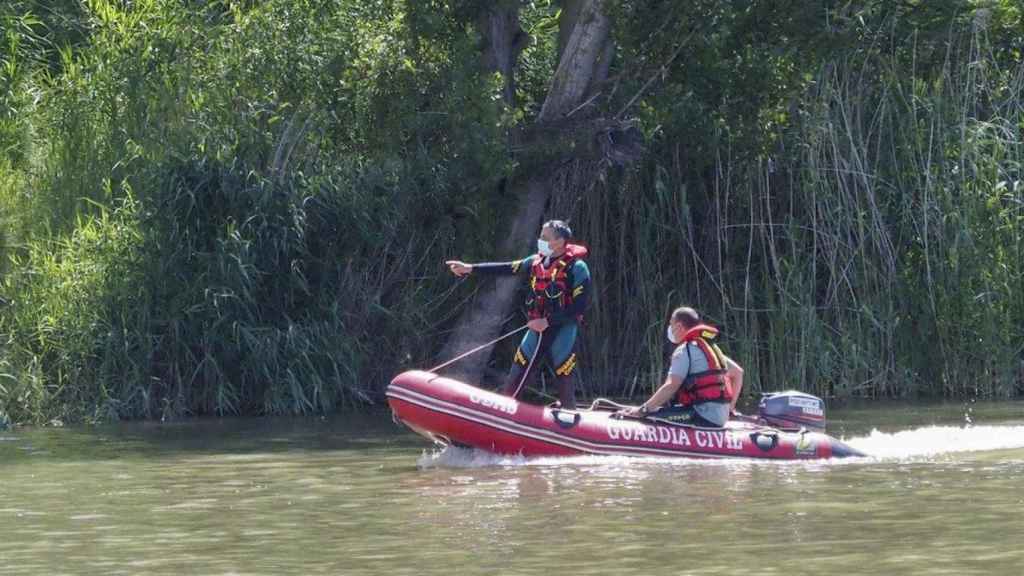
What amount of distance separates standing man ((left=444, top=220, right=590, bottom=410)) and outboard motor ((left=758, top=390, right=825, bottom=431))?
1319 mm

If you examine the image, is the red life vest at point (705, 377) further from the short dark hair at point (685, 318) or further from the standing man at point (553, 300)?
the standing man at point (553, 300)

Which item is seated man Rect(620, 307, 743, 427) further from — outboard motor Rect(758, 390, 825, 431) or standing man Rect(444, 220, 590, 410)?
standing man Rect(444, 220, 590, 410)

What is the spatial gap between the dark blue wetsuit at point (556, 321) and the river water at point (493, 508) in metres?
0.95

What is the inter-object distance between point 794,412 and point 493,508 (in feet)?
10.1

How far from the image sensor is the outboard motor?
36.2 feet

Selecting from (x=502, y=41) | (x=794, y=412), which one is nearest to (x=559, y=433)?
(x=794, y=412)

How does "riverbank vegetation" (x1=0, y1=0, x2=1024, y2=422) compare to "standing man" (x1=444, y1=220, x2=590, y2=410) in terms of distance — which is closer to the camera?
"standing man" (x1=444, y1=220, x2=590, y2=410)

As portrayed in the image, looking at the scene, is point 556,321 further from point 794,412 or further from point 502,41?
point 502,41

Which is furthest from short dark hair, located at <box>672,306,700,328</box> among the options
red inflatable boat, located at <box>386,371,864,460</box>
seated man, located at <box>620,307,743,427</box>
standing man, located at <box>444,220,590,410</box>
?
standing man, located at <box>444,220,590,410</box>

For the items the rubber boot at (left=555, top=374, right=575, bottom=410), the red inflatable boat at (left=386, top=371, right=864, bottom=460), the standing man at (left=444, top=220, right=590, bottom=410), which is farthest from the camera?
the rubber boot at (left=555, top=374, right=575, bottom=410)

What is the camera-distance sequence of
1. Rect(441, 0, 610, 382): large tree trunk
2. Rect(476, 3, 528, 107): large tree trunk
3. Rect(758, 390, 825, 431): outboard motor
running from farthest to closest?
Rect(476, 3, 528, 107): large tree trunk → Rect(441, 0, 610, 382): large tree trunk → Rect(758, 390, 825, 431): outboard motor

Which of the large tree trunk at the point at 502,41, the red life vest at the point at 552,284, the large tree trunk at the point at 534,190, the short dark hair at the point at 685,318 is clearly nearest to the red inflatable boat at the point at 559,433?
the short dark hair at the point at 685,318

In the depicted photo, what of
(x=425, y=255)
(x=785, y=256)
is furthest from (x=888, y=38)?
(x=425, y=255)

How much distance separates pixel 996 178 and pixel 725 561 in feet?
29.4
